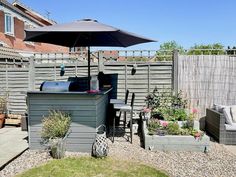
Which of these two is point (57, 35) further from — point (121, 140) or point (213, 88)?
point (213, 88)

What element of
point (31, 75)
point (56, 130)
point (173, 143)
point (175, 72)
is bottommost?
point (173, 143)

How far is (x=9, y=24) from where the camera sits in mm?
19578

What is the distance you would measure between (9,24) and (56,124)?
53.9 ft

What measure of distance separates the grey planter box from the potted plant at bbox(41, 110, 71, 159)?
5.80 feet

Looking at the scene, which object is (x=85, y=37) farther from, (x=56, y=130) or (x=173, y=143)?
(x=173, y=143)

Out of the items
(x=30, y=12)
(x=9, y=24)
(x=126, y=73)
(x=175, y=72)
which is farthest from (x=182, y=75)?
(x=30, y=12)

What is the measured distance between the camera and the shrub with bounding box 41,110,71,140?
5465mm

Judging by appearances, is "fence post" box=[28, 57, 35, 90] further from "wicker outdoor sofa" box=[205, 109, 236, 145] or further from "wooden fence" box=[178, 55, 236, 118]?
"wicker outdoor sofa" box=[205, 109, 236, 145]

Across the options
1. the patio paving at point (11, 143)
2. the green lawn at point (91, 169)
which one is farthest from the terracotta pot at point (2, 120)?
the green lawn at point (91, 169)

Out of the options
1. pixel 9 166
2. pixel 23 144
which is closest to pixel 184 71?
pixel 23 144

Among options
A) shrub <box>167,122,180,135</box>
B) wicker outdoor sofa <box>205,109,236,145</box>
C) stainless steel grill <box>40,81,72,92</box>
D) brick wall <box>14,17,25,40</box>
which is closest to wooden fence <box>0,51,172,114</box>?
wicker outdoor sofa <box>205,109,236,145</box>

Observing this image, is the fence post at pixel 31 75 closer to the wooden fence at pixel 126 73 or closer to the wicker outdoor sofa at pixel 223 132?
the wooden fence at pixel 126 73

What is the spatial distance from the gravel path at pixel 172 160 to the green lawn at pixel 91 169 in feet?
0.88

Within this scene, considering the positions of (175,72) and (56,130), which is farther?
(175,72)
